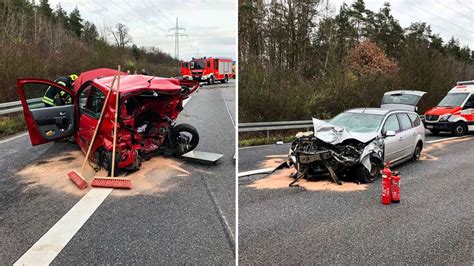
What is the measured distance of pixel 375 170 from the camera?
416 centimetres

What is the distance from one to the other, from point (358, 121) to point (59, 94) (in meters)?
3.24

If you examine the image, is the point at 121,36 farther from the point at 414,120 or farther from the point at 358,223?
the point at 414,120

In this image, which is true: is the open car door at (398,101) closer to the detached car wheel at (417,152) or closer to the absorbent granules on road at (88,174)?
the detached car wheel at (417,152)

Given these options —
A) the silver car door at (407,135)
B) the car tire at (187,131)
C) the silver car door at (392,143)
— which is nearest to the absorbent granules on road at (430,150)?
the silver car door at (407,135)

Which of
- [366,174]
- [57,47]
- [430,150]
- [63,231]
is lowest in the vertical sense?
[430,150]

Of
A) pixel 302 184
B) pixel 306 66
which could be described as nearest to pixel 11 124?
pixel 306 66

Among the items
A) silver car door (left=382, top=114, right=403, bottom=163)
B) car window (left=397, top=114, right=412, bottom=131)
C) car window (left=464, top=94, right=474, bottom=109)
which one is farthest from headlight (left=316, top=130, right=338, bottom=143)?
car window (left=464, top=94, right=474, bottom=109)

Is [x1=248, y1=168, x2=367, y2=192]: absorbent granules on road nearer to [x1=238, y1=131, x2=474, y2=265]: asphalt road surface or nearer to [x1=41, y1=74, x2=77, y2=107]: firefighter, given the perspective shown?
[x1=238, y1=131, x2=474, y2=265]: asphalt road surface

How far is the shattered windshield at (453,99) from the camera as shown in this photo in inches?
305

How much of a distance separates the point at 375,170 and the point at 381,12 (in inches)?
204

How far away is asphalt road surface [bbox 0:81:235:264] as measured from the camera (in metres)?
1.82

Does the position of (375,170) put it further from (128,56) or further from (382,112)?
(128,56)

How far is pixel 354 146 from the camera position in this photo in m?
4.07

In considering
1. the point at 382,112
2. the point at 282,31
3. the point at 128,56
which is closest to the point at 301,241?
the point at 282,31
